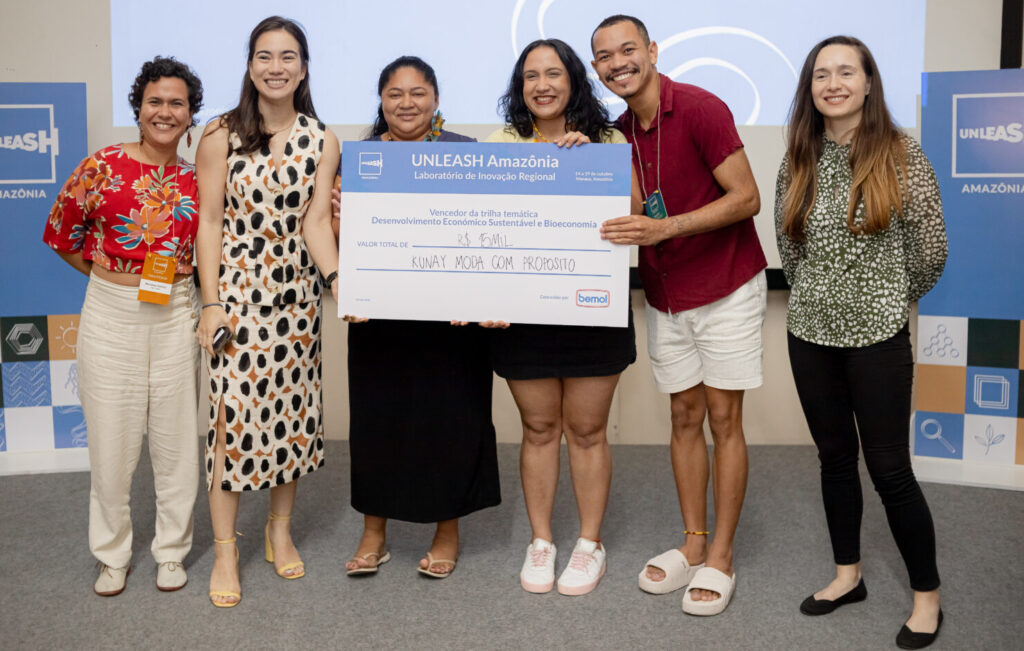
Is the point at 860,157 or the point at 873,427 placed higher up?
the point at 860,157

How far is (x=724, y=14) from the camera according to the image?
383cm

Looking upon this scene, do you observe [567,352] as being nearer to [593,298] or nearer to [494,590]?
[593,298]

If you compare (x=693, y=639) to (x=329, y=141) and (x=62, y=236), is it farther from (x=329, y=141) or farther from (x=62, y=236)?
(x=62, y=236)

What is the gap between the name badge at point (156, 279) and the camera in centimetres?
230

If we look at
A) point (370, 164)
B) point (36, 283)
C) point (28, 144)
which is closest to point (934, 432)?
point (370, 164)

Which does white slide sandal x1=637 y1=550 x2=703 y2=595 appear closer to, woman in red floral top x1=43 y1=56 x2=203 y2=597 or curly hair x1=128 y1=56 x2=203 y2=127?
woman in red floral top x1=43 y1=56 x2=203 y2=597

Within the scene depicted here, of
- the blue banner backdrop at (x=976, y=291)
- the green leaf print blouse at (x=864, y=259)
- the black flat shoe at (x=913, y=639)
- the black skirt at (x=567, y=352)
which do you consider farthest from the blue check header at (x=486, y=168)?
the blue banner backdrop at (x=976, y=291)

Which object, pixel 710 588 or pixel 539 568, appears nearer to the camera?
pixel 710 588

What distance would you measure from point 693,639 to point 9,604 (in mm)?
1892

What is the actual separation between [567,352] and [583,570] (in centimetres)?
65

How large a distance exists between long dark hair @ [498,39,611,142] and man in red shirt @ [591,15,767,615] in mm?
63

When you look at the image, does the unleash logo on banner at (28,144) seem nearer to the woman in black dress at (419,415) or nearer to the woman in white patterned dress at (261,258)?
the woman in white patterned dress at (261,258)

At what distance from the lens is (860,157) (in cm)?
203

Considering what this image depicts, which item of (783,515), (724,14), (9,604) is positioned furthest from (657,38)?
(9,604)
